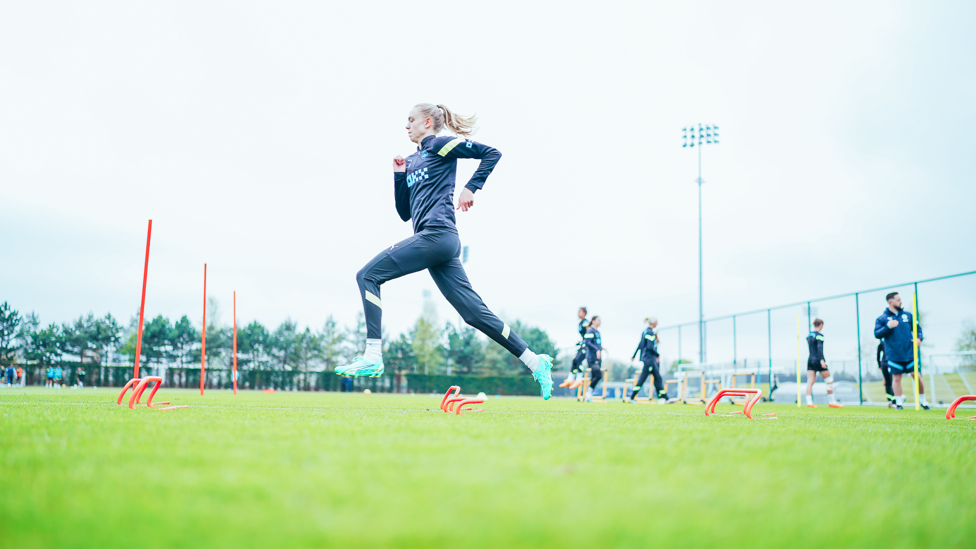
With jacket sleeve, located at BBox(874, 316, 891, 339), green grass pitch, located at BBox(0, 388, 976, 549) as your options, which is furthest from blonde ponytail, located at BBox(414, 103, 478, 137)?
jacket sleeve, located at BBox(874, 316, 891, 339)

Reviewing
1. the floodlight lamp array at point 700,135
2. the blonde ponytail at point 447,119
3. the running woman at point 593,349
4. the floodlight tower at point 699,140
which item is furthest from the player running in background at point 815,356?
the floodlight lamp array at point 700,135

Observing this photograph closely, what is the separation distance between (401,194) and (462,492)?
4.07 metres

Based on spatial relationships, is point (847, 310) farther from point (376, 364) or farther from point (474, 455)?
point (474, 455)

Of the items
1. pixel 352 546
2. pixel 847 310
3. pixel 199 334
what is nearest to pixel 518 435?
pixel 352 546

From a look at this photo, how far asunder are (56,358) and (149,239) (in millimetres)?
49960

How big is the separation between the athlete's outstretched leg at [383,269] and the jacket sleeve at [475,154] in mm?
552

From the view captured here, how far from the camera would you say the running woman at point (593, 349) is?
16094mm

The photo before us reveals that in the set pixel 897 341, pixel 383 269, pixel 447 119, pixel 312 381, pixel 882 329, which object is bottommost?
pixel 312 381

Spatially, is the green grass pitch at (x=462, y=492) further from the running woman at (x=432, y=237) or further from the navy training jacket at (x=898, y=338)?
the navy training jacket at (x=898, y=338)

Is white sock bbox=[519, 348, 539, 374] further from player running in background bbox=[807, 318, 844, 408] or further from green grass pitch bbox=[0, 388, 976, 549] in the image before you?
player running in background bbox=[807, 318, 844, 408]

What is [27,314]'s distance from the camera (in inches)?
1875

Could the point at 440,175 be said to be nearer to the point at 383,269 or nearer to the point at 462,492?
the point at 383,269

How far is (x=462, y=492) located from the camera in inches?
56.2

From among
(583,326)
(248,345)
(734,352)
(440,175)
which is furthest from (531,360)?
(248,345)
